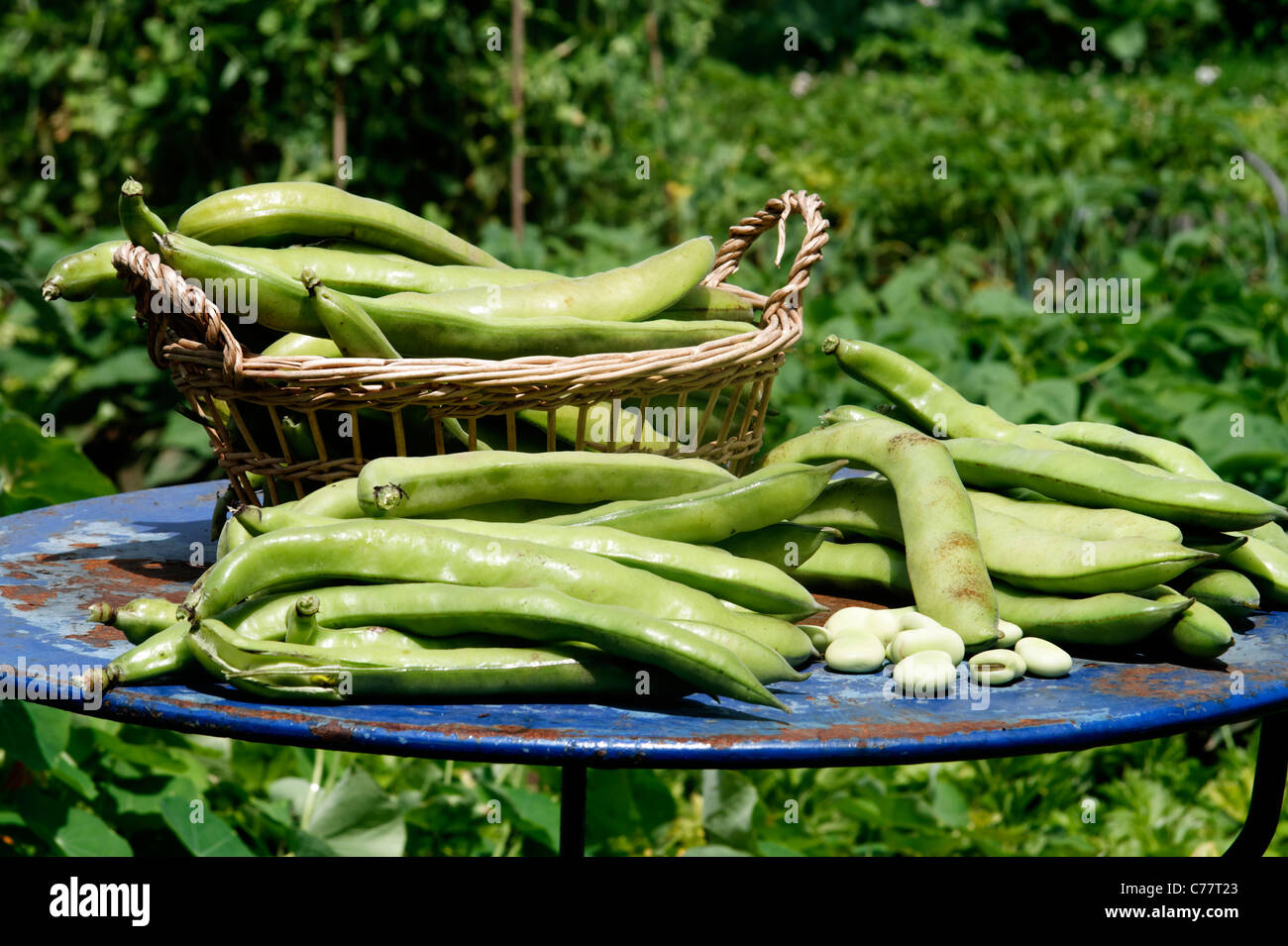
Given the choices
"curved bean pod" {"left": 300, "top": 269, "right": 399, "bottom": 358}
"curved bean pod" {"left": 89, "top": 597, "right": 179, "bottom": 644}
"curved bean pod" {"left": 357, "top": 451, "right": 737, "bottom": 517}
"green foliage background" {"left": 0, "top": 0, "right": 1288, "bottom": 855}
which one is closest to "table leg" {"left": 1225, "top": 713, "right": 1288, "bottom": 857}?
"curved bean pod" {"left": 357, "top": 451, "right": 737, "bottom": 517}

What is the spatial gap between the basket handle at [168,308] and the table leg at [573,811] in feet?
2.38

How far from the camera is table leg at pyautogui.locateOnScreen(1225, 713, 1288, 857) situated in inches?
67.6

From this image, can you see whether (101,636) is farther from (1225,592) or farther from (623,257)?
(623,257)

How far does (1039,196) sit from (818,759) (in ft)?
15.9

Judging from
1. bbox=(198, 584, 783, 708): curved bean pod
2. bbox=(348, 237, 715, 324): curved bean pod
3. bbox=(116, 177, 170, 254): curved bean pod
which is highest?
bbox=(116, 177, 170, 254): curved bean pod

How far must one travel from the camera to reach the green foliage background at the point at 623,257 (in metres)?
2.65

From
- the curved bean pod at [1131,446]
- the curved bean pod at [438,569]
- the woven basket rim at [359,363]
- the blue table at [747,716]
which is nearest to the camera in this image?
the blue table at [747,716]

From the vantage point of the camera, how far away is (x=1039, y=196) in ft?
18.1

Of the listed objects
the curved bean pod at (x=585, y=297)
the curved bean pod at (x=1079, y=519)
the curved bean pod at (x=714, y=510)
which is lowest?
the curved bean pod at (x=1079, y=519)

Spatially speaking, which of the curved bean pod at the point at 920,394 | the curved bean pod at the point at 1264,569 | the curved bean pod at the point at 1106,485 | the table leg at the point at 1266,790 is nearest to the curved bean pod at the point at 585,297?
the curved bean pod at the point at 920,394

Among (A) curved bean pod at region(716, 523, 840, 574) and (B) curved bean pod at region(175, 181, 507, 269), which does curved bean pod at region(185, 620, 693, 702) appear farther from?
(B) curved bean pod at region(175, 181, 507, 269)

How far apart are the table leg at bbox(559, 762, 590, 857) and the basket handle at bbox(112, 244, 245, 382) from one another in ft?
2.38

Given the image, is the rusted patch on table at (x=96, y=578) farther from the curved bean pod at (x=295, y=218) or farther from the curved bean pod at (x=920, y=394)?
the curved bean pod at (x=920, y=394)

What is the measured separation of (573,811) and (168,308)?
2.93 feet
